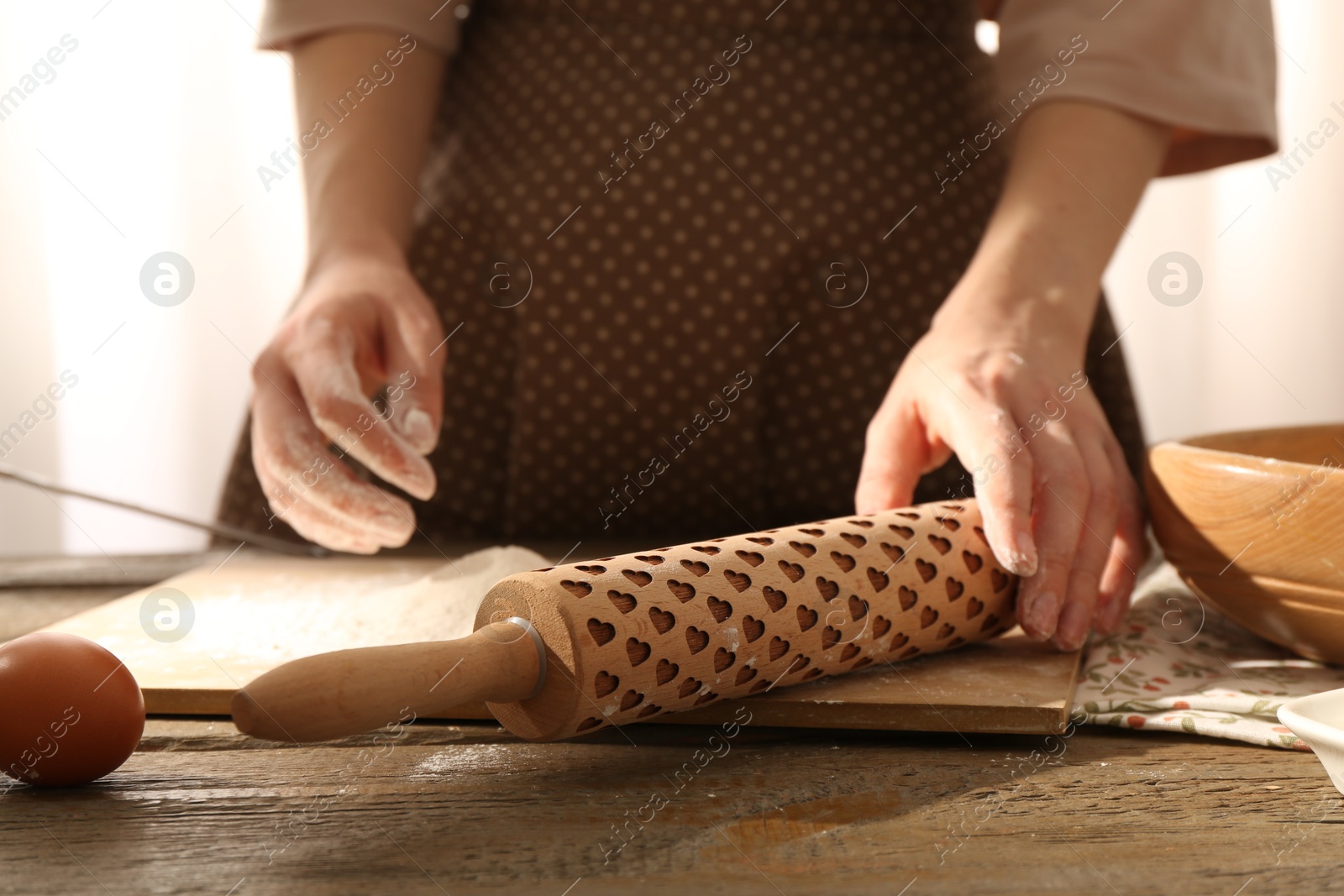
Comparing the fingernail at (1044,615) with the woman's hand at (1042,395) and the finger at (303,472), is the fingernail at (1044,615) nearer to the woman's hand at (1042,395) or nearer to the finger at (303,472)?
the woman's hand at (1042,395)

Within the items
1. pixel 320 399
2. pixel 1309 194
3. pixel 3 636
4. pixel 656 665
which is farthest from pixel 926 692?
pixel 1309 194

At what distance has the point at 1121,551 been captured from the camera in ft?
2.32

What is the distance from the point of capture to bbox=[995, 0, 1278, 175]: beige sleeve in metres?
0.85

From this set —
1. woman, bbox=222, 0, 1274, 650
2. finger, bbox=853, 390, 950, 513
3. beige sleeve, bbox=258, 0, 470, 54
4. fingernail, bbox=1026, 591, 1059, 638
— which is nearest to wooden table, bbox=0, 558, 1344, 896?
fingernail, bbox=1026, 591, 1059, 638

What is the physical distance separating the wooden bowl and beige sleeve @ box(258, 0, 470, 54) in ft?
2.54

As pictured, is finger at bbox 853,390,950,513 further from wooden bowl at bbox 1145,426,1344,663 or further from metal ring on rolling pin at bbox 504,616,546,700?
metal ring on rolling pin at bbox 504,616,546,700

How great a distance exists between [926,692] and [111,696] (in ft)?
1.16

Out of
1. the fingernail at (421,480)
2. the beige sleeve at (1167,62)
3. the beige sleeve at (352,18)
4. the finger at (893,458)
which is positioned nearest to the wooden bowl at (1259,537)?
the finger at (893,458)

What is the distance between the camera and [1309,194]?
211 centimetres

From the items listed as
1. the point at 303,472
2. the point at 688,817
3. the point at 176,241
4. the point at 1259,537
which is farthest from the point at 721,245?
the point at 176,241

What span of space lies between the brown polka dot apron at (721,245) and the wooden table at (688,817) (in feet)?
1.83

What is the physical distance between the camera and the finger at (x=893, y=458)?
0.71 metres

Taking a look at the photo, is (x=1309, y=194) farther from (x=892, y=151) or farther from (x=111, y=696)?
(x=111, y=696)

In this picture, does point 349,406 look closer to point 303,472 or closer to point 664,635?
point 303,472
